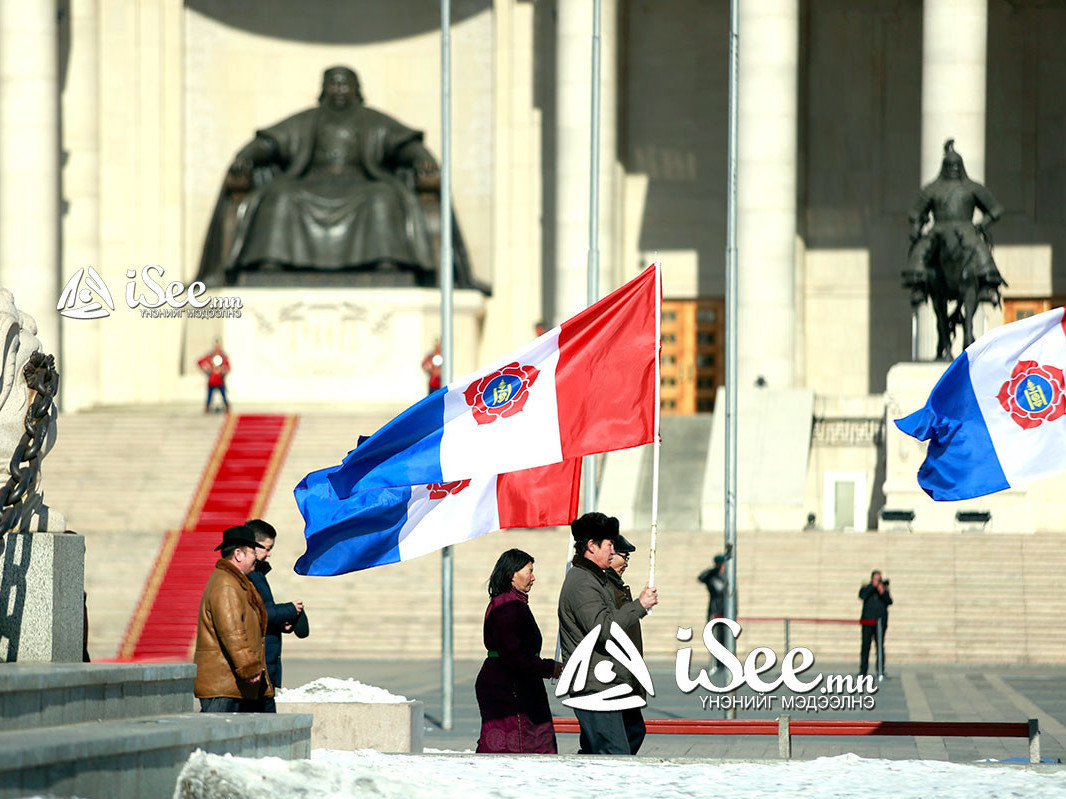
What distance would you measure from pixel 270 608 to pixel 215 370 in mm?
28466

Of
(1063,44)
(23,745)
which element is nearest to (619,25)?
(1063,44)

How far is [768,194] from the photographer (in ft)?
122

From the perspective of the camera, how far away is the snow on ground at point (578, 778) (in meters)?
9.43

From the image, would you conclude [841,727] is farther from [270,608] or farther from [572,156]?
[572,156]

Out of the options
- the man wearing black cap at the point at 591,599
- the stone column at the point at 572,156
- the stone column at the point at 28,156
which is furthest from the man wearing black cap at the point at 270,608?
the stone column at the point at 28,156

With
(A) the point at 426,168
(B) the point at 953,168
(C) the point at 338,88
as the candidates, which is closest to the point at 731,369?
(B) the point at 953,168

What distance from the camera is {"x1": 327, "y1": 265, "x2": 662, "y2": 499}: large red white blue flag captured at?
1259cm

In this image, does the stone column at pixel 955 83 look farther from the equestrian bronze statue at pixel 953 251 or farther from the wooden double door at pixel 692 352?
the wooden double door at pixel 692 352

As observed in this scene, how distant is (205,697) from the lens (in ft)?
36.6

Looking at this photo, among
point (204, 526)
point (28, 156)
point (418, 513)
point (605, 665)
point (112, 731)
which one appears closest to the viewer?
point (112, 731)

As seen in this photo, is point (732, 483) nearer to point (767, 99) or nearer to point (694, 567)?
point (694, 567)

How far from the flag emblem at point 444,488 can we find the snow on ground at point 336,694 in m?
1.77

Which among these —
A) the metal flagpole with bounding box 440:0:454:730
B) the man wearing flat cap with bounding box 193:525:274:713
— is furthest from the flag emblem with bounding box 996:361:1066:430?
the metal flagpole with bounding box 440:0:454:730

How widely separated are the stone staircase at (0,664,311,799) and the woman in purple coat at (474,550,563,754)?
3.39ft
